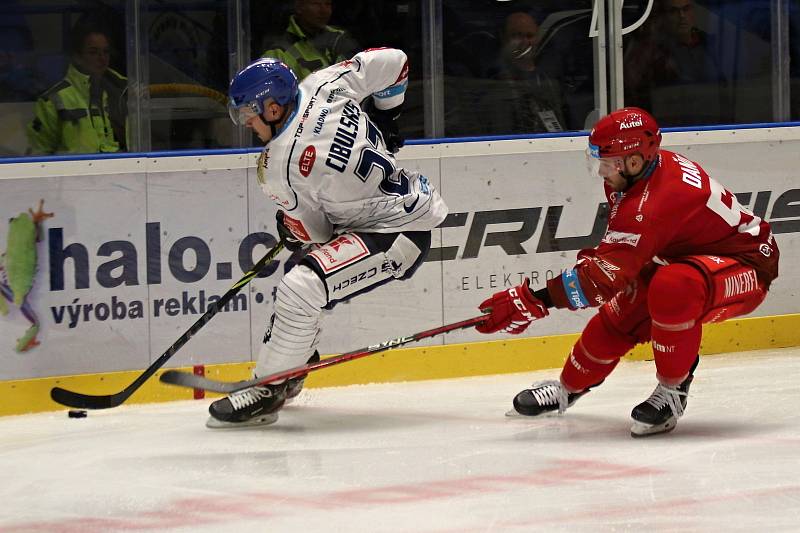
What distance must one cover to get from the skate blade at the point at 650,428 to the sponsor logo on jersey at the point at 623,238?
0.51 m

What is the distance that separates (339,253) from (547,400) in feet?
2.54

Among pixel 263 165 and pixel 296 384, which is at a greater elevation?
pixel 263 165

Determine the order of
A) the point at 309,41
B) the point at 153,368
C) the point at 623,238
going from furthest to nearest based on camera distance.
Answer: the point at 309,41 → the point at 153,368 → the point at 623,238

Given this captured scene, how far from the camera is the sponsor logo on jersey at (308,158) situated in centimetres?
368

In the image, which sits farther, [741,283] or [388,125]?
[388,125]

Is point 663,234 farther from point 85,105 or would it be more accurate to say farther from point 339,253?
point 85,105

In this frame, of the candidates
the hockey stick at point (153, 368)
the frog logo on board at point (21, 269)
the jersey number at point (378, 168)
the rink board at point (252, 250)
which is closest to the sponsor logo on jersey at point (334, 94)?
the jersey number at point (378, 168)

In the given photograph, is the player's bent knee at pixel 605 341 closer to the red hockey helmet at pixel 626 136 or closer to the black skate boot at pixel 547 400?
the black skate boot at pixel 547 400

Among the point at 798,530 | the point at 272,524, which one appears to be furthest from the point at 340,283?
the point at 798,530

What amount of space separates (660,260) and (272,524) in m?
1.42

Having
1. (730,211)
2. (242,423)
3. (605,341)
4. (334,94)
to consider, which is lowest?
(242,423)

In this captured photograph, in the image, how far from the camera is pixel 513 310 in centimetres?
341

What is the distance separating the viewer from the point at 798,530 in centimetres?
248

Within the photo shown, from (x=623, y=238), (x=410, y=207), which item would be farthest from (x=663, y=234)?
(x=410, y=207)
